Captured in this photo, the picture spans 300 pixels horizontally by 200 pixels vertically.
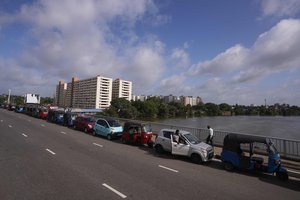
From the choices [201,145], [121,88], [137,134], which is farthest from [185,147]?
[121,88]

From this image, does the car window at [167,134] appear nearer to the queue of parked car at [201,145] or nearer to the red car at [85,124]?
the queue of parked car at [201,145]

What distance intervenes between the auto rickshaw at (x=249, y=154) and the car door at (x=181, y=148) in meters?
2.21

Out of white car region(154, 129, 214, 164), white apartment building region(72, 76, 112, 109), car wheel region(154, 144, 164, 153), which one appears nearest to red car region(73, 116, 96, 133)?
car wheel region(154, 144, 164, 153)

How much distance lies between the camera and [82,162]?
34.7ft

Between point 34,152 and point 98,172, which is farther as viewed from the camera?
point 34,152

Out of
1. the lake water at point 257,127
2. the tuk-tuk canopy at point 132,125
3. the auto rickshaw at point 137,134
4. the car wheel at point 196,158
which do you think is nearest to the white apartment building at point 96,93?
the lake water at point 257,127

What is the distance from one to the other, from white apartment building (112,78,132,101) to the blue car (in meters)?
131

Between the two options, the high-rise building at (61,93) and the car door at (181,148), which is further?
the high-rise building at (61,93)

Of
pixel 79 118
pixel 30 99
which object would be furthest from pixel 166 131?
pixel 30 99

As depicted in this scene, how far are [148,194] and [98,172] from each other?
284 centimetres

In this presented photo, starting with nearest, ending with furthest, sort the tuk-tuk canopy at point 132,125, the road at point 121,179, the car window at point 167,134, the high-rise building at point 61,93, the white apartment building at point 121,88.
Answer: the road at point 121,179 < the car window at point 167,134 < the tuk-tuk canopy at point 132,125 < the white apartment building at point 121,88 < the high-rise building at point 61,93

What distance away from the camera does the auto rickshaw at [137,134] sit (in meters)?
16.6

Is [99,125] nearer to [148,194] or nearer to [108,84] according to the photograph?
[148,194]

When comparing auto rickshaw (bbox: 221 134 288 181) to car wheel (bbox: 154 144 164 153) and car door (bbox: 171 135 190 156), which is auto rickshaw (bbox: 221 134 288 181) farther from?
car wheel (bbox: 154 144 164 153)
